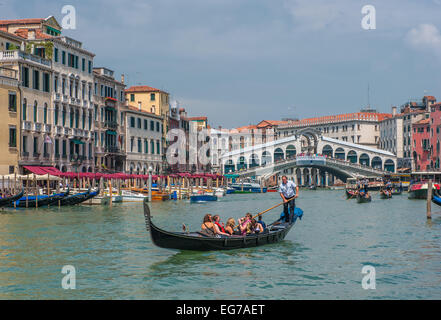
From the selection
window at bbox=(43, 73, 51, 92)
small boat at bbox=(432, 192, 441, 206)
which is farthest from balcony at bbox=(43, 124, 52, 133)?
small boat at bbox=(432, 192, 441, 206)

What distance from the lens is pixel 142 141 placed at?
4797 cm

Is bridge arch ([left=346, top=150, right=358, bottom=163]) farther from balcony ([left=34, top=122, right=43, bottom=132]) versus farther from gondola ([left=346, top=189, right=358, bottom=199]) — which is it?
balcony ([left=34, top=122, right=43, bottom=132])

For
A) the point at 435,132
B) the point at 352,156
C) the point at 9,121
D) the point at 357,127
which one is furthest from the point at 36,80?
the point at 357,127

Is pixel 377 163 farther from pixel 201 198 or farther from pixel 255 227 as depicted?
pixel 255 227

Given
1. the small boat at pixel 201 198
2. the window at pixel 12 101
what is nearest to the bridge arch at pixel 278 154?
the small boat at pixel 201 198

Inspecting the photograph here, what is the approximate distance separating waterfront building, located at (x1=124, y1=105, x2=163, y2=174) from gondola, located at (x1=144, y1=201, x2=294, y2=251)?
102 feet

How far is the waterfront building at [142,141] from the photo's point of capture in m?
45.8

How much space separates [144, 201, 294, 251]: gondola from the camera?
13.0m

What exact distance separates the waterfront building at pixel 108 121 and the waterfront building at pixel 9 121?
9.47m

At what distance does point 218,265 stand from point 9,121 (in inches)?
820

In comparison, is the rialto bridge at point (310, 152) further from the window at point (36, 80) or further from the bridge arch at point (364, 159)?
the window at point (36, 80)
